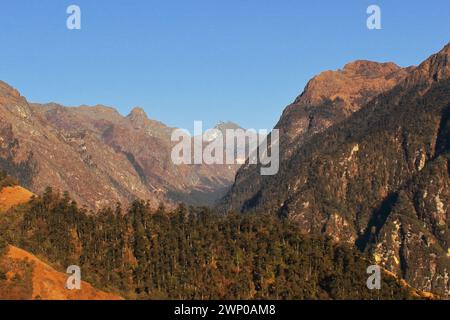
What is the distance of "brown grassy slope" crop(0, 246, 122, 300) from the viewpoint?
18088 centimetres

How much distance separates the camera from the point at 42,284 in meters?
184

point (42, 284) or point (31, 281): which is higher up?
point (31, 281)

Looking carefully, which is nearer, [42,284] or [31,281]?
[31,281]

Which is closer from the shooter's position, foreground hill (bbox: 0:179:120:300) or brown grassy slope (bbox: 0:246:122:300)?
foreground hill (bbox: 0:179:120:300)

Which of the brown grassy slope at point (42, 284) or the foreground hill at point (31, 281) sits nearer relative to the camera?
the foreground hill at point (31, 281)

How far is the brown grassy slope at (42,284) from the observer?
180875mm
